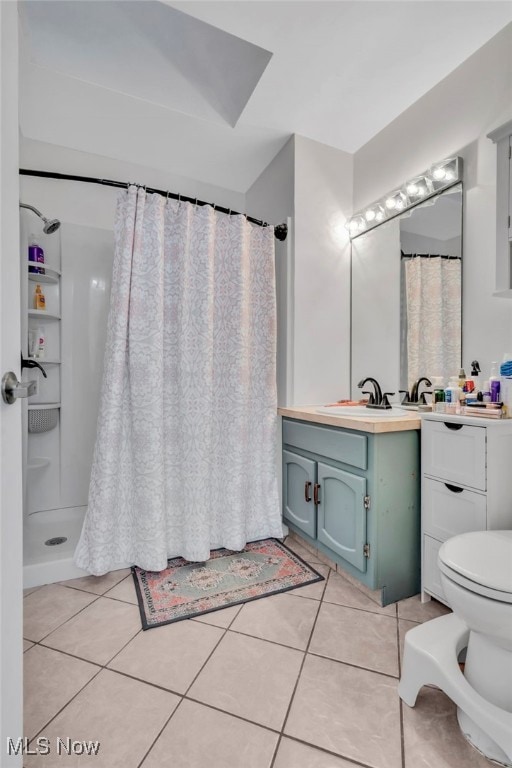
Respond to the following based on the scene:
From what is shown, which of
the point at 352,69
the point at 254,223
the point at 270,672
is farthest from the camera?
the point at 254,223

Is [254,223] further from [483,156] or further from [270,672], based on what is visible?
[270,672]

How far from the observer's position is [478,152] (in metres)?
1.61

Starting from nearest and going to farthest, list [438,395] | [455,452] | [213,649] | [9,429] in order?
[9,429]
[213,649]
[455,452]
[438,395]

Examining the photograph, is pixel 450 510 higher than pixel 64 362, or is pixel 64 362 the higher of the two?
pixel 64 362

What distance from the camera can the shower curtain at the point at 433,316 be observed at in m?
1.73

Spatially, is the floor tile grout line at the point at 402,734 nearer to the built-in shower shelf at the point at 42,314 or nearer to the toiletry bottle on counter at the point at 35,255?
the built-in shower shelf at the point at 42,314

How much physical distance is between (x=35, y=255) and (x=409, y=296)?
87.5 inches

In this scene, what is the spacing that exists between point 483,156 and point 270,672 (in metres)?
2.26

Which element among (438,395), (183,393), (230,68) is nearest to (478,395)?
(438,395)

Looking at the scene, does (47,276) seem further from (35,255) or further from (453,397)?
(453,397)

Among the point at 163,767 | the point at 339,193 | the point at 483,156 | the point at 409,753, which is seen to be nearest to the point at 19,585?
the point at 163,767

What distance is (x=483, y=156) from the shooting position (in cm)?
159

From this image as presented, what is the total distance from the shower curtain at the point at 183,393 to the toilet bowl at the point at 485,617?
1.16 meters

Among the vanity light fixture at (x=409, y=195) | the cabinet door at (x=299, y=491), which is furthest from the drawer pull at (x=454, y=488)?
the vanity light fixture at (x=409, y=195)
